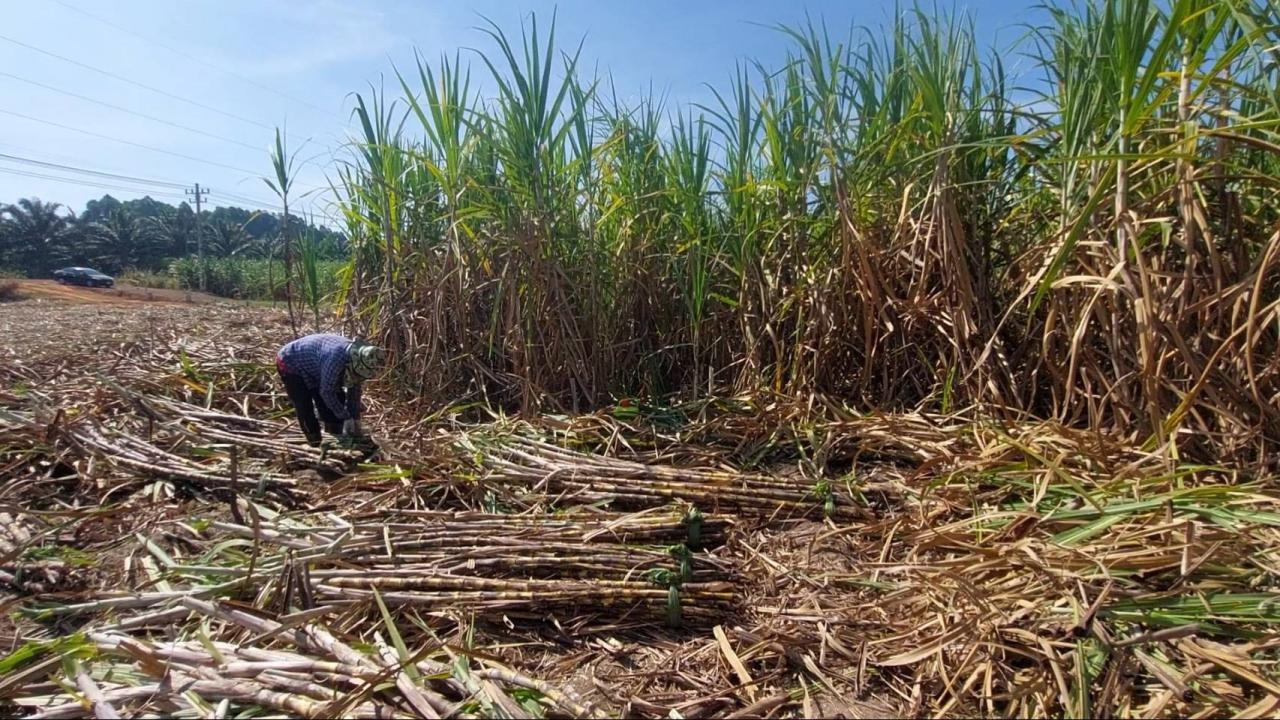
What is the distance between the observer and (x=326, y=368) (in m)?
3.30

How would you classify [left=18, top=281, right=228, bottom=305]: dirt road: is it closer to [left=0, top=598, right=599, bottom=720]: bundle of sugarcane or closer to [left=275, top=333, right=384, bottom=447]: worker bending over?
[left=275, top=333, right=384, bottom=447]: worker bending over

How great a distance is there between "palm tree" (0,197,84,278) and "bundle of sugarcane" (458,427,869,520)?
145ft

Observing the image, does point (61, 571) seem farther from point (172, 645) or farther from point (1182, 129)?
point (1182, 129)

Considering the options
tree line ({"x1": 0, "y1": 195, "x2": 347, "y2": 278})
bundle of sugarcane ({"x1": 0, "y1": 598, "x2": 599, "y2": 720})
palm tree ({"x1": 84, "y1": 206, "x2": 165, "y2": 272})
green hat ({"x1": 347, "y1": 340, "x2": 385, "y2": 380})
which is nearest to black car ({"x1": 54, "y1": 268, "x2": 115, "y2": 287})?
tree line ({"x1": 0, "y1": 195, "x2": 347, "y2": 278})

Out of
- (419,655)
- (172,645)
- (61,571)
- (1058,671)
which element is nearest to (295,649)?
(172,645)

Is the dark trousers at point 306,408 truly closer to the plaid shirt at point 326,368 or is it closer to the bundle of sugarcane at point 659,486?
the plaid shirt at point 326,368

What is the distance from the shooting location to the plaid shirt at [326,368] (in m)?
3.29

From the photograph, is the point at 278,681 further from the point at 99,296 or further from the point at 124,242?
the point at 124,242

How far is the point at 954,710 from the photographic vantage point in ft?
4.87

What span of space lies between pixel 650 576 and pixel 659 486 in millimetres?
567

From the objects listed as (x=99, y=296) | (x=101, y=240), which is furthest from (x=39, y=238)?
(x=99, y=296)

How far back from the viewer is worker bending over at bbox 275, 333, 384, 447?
129 inches

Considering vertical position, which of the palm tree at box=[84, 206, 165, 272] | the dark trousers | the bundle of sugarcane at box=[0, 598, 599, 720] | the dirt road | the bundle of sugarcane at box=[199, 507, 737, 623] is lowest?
the bundle of sugarcane at box=[0, 598, 599, 720]

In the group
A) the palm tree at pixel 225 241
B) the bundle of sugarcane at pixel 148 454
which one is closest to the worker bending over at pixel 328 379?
the bundle of sugarcane at pixel 148 454
